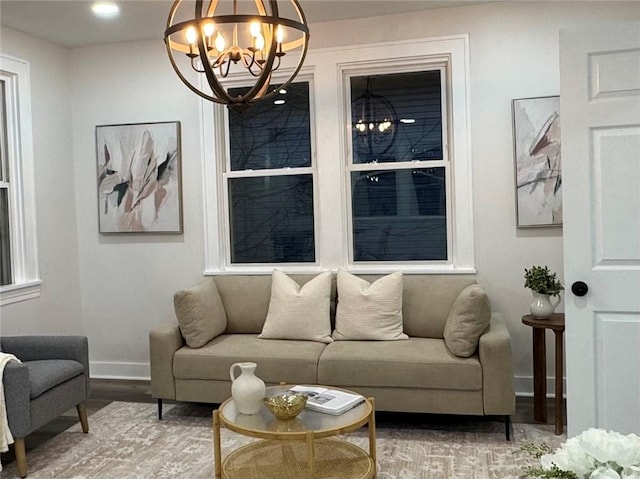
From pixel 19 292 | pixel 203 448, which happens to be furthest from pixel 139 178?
pixel 203 448

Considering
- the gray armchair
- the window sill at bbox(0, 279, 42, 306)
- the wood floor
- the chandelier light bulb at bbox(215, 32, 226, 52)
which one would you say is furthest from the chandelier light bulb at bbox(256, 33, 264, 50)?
the window sill at bbox(0, 279, 42, 306)

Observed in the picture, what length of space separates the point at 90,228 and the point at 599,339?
3867 mm

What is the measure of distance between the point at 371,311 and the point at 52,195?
8.64 feet

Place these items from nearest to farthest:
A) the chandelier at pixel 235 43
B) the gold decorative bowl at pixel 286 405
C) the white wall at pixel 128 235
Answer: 1. the chandelier at pixel 235 43
2. the gold decorative bowl at pixel 286 405
3. the white wall at pixel 128 235

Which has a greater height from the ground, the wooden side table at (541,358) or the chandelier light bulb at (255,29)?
the chandelier light bulb at (255,29)

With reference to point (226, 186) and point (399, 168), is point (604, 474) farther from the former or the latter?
point (226, 186)

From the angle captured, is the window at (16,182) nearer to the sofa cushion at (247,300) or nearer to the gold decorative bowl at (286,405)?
the sofa cushion at (247,300)

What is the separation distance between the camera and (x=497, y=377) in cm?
351

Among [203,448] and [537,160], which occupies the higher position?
[537,160]

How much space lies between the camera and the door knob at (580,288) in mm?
2891

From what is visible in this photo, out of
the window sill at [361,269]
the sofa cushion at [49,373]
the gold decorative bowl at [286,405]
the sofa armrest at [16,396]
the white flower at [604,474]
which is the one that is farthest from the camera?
the window sill at [361,269]

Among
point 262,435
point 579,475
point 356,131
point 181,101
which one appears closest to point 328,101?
point 356,131

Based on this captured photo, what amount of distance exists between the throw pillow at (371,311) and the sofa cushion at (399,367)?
0.56 ft

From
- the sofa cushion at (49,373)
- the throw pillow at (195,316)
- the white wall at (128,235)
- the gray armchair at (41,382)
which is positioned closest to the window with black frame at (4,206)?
the white wall at (128,235)
